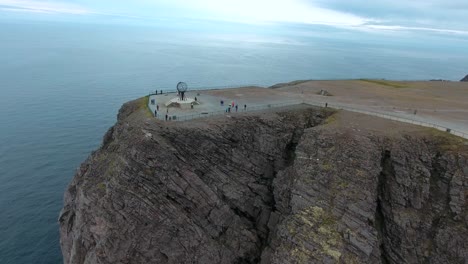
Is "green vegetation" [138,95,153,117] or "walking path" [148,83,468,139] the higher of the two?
"walking path" [148,83,468,139]

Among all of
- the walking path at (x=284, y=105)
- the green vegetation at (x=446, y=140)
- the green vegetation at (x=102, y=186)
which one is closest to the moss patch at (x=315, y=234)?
the green vegetation at (x=446, y=140)

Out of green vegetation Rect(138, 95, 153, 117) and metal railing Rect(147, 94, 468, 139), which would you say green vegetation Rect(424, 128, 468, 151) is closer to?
metal railing Rect(147, 94, 468, 139)

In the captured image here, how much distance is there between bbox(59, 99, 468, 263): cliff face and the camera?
37844 mm

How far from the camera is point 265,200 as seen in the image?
49094mm

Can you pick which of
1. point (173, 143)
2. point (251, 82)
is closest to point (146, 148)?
point (173, 143)

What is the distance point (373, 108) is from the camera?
61250 mm

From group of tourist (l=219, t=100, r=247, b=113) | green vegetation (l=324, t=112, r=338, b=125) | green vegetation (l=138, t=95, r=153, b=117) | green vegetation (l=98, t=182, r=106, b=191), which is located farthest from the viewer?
group of tourist (l=219, t=100, r=247, b=113)

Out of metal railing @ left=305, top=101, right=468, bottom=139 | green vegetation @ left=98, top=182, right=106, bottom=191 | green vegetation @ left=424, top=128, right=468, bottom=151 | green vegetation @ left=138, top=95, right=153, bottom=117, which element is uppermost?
metal railing @ left=305, top=101, right=468, bottom=139

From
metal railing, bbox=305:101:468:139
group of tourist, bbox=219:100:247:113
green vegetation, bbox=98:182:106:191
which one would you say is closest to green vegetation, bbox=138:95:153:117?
group of tourist, bbox=219:100:247:113

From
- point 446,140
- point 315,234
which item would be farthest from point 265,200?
point 446,140

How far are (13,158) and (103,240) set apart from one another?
53628 mm

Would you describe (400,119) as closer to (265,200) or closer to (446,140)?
(446,140)

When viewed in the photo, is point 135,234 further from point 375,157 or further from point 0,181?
point 0,181

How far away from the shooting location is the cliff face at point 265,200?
124 feet
